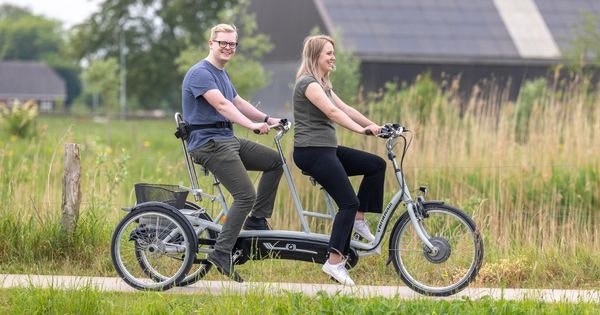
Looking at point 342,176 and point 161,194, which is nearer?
point 342,176

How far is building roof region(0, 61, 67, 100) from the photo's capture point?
344ft

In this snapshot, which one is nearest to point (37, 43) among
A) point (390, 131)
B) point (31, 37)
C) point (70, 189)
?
point (31, 37)

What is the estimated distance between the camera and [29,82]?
106000mm

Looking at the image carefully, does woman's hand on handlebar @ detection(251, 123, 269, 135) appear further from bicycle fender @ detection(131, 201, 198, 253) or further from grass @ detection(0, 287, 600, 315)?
grass @ detection(0, 287, 600, 315)

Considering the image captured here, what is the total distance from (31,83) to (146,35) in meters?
49.6

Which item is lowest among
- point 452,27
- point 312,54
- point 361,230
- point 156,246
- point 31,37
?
point 156,246

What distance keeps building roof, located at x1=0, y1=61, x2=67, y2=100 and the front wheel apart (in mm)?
98775

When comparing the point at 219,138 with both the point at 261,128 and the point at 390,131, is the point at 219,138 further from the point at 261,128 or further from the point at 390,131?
the point at 390,131

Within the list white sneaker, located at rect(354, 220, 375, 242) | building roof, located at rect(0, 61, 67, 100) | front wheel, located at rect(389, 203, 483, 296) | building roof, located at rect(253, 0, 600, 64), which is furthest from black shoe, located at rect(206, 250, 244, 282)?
building roof, located at rect(0, 61, 67, 100)

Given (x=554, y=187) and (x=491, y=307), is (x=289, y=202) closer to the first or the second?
(x=554, y=187)

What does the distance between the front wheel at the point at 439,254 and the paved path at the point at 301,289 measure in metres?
0.10

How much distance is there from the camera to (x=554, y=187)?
1147 centimetres

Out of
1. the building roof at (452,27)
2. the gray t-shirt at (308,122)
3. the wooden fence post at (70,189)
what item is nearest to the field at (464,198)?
the wooden fence post at (70,189)

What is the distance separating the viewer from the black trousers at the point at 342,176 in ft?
25.1
